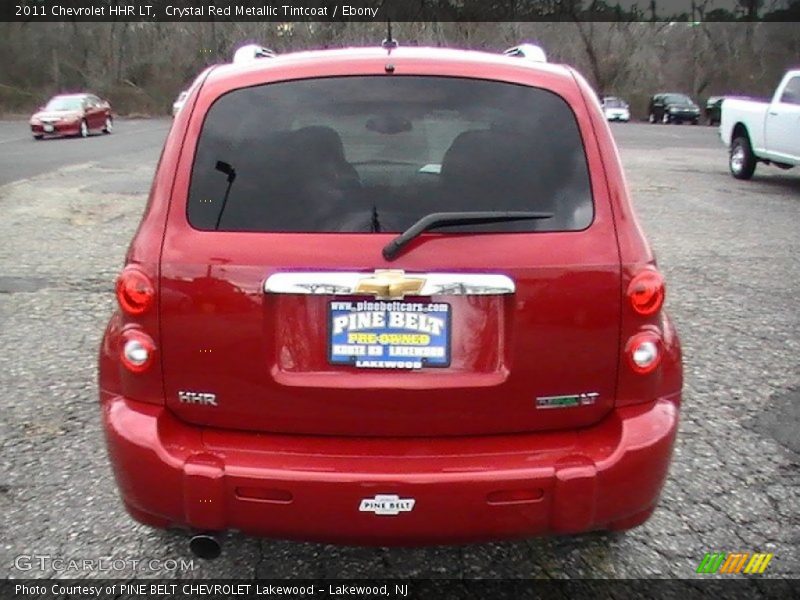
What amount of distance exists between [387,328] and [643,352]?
813 millimetres

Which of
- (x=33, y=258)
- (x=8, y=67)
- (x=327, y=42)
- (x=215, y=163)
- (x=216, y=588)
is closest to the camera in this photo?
(x=215, y=163)

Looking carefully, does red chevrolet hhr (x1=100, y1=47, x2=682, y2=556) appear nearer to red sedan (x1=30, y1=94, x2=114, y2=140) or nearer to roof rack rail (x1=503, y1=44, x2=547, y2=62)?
roof rack rail (x1=503, y1=44, x2=547, y2=62)

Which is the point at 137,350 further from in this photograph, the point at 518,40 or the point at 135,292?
the point at 518,40

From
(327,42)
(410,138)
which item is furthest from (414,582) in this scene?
(327,42)

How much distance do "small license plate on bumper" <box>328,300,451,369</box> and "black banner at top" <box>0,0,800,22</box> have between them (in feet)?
104

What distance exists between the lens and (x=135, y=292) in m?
2.51

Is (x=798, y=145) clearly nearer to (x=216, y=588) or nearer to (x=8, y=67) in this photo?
(x=216, y=588)

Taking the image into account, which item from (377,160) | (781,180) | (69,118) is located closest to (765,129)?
(781,180)

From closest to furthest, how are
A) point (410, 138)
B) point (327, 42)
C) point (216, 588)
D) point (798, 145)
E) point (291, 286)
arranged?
point (291, 286) < point (410, 138) < point (216, 588) < point (798, 145) < point (327, 42)

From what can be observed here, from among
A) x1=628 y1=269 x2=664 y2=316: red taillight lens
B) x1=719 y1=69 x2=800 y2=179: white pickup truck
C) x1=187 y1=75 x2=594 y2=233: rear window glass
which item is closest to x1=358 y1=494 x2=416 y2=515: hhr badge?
x1=187 y1=75 x2=594 y2=233: rear window glass

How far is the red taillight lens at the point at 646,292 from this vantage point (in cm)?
251

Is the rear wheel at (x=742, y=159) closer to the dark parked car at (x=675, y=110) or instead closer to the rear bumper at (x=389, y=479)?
the rear bumper at (x=389, y=479)

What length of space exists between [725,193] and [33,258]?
10523mm

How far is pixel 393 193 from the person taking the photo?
100 inches
